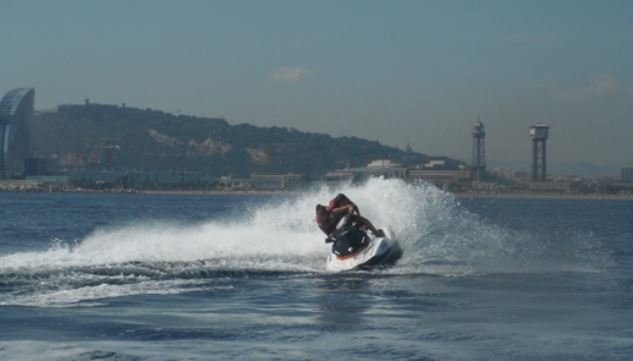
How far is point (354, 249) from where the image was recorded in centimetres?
3591

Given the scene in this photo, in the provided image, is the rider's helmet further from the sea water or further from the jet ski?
the sea water

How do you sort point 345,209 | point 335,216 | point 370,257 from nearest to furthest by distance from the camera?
point 370,257 → point 345,209 → point 335,216

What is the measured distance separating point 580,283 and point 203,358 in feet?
50.7

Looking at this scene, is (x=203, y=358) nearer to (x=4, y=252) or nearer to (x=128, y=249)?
(x=128, y=249)

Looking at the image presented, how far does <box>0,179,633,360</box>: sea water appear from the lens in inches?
816

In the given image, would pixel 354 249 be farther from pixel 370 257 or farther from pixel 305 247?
pixel 305 247

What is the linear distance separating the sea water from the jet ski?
68 cm

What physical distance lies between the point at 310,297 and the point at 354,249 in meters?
7.60

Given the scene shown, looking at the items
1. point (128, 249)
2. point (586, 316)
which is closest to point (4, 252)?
point (128, 249)

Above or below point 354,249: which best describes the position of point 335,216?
above

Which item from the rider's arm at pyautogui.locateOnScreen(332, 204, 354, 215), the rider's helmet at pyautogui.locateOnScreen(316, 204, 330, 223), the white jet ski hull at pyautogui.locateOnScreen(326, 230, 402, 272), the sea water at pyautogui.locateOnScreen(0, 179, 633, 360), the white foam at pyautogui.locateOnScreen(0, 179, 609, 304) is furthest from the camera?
the rider's helmet at pyautogui.locateOnScreen(316, 204, 330, 223)

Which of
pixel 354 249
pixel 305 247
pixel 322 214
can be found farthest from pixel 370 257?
pixel 305 247

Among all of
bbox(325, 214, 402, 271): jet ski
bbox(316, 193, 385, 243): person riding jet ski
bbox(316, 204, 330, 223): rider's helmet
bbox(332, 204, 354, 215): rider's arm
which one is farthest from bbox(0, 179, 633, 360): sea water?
bbox(332, 204, 354, 215): rider's arm

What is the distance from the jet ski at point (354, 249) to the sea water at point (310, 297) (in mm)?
678
